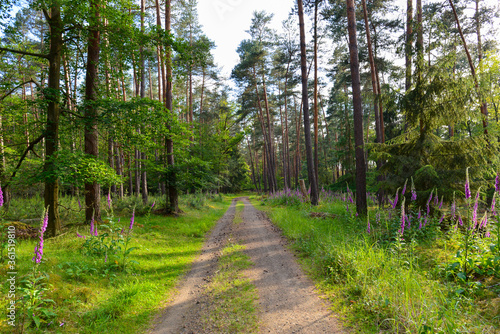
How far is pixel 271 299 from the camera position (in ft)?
12.2

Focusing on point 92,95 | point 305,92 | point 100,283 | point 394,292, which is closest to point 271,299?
point 394,292

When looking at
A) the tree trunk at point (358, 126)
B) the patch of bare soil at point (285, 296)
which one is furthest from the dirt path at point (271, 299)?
the tree trunk at point (358, 126)

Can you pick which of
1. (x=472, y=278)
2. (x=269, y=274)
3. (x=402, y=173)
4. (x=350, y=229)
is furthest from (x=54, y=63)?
(x=402, y=173)

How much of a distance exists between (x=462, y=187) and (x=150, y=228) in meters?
10.2

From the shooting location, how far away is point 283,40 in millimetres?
19875

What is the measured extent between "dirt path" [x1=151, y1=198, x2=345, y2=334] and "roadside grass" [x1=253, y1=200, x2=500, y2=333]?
330 mm

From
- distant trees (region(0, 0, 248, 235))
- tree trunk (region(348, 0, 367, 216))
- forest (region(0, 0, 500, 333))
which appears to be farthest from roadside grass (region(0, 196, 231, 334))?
tree trunk (region(348, 0, 367, 216))

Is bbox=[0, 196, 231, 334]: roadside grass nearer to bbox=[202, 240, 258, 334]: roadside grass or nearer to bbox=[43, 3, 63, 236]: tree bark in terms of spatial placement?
bbox=[43, 3, 63, 236]: tree bark

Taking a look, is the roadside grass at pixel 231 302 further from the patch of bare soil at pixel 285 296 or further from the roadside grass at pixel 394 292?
the roadside grass at pixel 394 292

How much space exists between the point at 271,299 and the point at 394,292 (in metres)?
1.88

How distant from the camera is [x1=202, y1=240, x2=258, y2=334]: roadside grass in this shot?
3.09m

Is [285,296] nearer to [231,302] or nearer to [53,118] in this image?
[231,302]

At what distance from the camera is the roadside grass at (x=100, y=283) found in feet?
10.2

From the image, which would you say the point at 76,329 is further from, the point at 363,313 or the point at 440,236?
the point at 440,236
